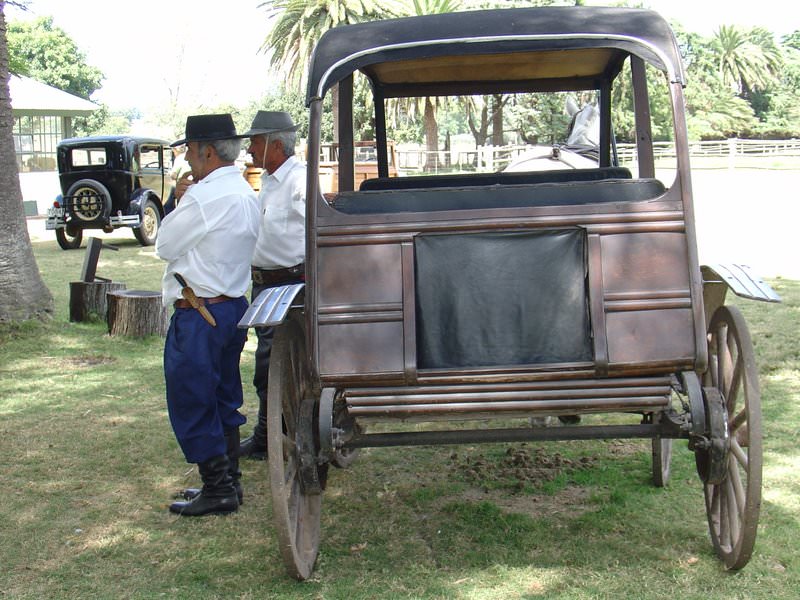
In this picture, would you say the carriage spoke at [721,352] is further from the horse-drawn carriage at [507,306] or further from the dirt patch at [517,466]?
the dirt patch at [517,466]

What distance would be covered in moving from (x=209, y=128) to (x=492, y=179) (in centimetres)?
174

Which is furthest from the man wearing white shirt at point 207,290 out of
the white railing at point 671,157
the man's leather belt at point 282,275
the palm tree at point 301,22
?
the palm tree at point 301,22

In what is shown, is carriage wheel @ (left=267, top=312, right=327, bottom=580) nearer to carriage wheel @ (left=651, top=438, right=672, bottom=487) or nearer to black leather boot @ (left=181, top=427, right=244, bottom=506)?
black leather boot @ (left=181, top=427, right=244, bottom=506)

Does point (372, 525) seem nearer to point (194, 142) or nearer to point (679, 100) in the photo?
point (194, 142)

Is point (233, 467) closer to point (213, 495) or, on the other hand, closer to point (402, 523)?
point (213, 495)

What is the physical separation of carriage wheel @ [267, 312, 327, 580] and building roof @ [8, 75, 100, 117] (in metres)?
24.2

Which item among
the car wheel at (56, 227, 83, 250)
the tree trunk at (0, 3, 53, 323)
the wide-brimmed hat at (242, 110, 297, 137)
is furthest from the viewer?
the car wheel at (56, 227, 83, 250)

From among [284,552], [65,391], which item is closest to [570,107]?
[65,391]

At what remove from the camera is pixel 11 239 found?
888 cm

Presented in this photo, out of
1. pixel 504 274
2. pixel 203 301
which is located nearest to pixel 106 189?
pixel 203 301

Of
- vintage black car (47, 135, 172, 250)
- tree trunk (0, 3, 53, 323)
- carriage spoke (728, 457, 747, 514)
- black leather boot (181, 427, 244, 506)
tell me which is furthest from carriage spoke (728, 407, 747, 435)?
vintage black car (47, 135, 172, 250)

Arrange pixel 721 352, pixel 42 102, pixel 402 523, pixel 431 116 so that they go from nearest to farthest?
1. pixel 721 352
2. pixel 402 523
3. pixel 42 102
4. pixel 431 116

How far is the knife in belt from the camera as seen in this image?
4438 millimetres

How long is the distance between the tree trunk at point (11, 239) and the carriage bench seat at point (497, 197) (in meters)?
6.06
